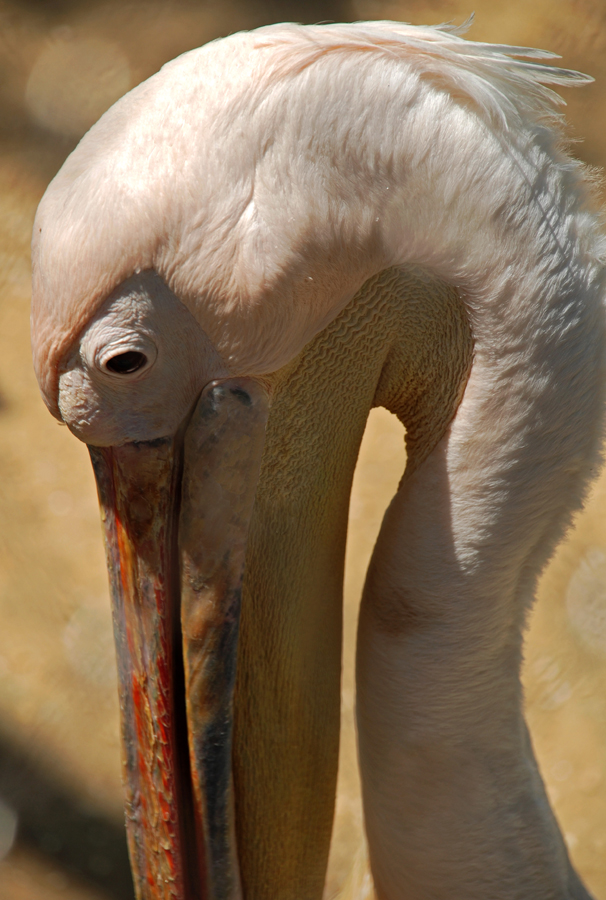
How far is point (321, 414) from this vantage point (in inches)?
46.3

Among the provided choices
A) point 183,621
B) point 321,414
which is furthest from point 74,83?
point 183,621

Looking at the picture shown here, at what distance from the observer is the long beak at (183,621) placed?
1053 mm

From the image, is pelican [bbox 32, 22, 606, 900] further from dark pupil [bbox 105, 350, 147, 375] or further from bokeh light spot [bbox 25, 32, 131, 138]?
bokeh light spot [bbox 25, 32, 131, 138]

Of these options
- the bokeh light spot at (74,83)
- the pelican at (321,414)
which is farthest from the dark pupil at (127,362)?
the bokeh light spot at (74,83)

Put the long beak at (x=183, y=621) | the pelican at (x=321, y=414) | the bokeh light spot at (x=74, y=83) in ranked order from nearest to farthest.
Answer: the pelican at (x=321, y=414) < the long beak at (x=183, y=621) < the bokeh light spot at (x=74, y=83)

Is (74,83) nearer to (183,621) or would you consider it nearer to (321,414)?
(321,414)

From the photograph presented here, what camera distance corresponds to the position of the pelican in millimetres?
915

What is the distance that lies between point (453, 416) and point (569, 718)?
164 cm

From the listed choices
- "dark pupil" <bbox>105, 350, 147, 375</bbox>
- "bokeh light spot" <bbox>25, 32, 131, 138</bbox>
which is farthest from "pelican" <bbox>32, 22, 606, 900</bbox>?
Result: "bokeh light spot" <bbox>25, 32, 131, 138</bbox>

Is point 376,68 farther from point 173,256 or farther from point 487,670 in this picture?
point 487,670

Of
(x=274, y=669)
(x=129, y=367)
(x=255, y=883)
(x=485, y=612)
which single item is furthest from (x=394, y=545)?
(x=255, y=883)

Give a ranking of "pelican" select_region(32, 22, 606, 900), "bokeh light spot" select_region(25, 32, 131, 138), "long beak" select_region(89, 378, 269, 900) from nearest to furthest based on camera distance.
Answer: "pelican" select_region(32, 22, 606, 900) < "long beak" select_region(89, 378, 269, 900) < "bokeh light spot" select_region(25, 32, 131, 138)

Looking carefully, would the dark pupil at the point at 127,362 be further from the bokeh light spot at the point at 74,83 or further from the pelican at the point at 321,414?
the bokeh light spot at the point at 74,83

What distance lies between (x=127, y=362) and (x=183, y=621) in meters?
0.35
